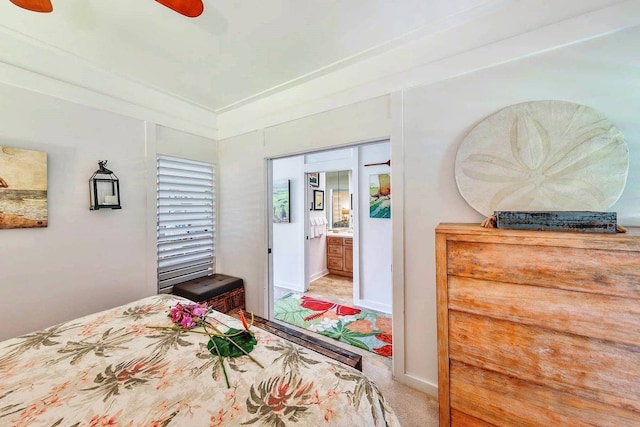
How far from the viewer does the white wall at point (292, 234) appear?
14.1 ft

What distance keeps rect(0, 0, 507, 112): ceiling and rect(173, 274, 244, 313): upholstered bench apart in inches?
87.6

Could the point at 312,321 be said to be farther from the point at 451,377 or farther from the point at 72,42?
the point at 72,42

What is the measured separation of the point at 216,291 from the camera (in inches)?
106

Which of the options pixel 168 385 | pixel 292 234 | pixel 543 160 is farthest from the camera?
pixel 292 234

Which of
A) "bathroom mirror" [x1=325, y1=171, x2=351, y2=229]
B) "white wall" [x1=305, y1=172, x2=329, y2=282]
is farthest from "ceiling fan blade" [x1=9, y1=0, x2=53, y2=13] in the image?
"bathroom mirror" [x1=325, y1=171, x2=351, y2=229]

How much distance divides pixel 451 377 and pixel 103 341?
1944 mm

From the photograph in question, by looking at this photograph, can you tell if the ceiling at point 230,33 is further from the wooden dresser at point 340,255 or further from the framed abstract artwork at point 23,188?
the wooden dresser at point 340,255

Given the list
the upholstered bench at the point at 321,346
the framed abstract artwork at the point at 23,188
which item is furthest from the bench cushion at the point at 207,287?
the framed abstract artwork at the point at 23,188

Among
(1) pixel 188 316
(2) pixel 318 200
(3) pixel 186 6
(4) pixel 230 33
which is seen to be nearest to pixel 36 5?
(3) pixel 186 6

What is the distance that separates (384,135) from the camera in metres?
2.03

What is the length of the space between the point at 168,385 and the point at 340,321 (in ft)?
7.85

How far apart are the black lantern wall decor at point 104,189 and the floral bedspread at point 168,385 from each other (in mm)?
1173

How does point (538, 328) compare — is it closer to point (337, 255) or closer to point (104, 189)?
point (104, 189)

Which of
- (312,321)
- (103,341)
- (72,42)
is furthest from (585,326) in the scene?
(72,42)
